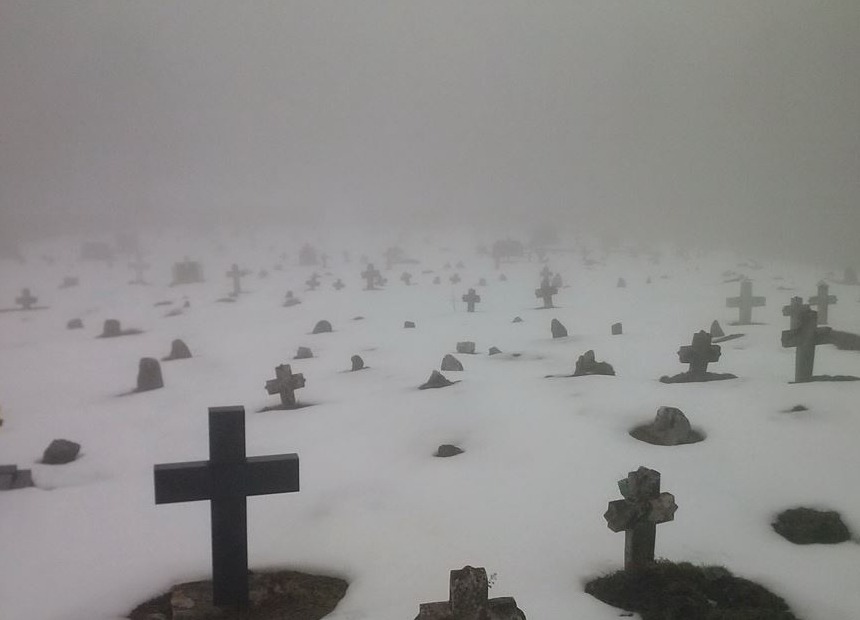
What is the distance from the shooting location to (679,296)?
2670 cm

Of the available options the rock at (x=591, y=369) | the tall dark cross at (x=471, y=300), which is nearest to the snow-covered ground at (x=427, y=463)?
the rock at (x=591, y=369)

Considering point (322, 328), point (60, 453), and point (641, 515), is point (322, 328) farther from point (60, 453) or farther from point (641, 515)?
point (641, 515)

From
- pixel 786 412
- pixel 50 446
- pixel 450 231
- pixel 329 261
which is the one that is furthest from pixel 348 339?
pixel 450 231

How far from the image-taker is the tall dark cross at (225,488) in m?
5.35

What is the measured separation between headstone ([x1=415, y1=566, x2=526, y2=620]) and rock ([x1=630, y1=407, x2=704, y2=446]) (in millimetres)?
5583

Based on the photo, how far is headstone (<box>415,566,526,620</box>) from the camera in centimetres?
407

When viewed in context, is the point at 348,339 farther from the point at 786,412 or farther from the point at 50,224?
the point at 50,224

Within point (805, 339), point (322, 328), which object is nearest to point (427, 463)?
point (805, 339)

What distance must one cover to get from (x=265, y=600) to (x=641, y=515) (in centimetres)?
358

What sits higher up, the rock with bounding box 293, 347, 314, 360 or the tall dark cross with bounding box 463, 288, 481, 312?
the tall dark cross with bounding box 463, 288, 481, 312

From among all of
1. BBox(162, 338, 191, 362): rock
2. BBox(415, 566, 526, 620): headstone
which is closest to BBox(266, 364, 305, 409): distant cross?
BBox(162, 338, 191, 362): rock

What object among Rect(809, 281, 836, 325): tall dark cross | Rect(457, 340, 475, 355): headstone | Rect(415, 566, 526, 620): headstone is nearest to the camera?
Rect(415, 566, 526, 620): headstone

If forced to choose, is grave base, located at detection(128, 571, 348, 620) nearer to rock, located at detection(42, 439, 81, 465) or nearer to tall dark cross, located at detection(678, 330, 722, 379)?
rock, located at detection(42, 439, 81, 465)

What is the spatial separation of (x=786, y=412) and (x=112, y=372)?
52.0 ft
